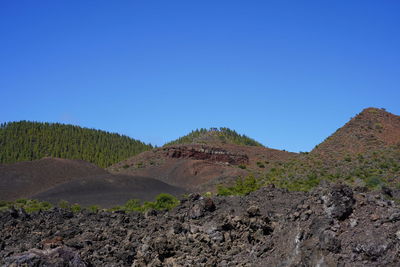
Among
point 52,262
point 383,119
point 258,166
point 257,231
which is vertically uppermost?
point 383,119

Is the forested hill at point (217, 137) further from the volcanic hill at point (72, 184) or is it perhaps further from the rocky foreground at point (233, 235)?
the rocky foreground at point (233, 235)

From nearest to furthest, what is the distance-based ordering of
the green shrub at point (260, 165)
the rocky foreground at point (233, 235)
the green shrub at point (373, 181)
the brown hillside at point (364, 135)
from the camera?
the rocky foreground at point (233, 235) → the green shrub at point (373, 181) → the brown hillside at point (364, 135) → the green shrub at point (260, 165)

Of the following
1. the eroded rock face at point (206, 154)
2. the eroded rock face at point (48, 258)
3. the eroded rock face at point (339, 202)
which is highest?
the eroded rock face at point (206, 154)

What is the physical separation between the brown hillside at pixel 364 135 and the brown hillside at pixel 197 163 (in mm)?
10378

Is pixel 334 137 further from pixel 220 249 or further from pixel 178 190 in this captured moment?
pixel 220 249

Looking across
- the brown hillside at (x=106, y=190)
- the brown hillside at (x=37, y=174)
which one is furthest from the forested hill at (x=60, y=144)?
the brown hillside at (x=106, y=190)

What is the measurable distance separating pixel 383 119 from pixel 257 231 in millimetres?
48947

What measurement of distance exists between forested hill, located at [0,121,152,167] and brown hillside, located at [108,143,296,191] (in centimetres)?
1704

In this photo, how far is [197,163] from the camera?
6475cm

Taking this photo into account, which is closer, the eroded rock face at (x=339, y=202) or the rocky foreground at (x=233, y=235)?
the rocky foreground at (x=233, y=235)

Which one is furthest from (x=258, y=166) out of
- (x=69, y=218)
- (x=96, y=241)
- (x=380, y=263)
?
(x=380, y=263)

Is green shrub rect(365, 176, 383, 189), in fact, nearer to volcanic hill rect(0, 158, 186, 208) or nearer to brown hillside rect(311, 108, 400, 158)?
brown hillside rect(311, 108, 400, 158)

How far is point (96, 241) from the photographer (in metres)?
15.7

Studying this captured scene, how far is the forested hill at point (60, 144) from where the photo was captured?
84812mm
